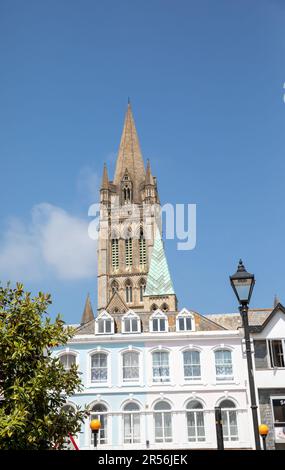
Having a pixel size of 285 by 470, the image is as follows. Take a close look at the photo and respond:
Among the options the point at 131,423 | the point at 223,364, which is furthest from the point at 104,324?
the point at 223,364

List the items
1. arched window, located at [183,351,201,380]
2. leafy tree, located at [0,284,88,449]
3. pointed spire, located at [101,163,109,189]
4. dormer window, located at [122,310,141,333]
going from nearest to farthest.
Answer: leafy tree, located at [0,284,88,449], arched window, located at [183,351,201,380], dormer window, located at [122,310,141,333], pointed spire, located at [101,163,109,189]

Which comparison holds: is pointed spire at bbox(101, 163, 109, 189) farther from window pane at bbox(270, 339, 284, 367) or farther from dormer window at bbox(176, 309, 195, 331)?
window pane at bbox(270, 339, 284, 367)

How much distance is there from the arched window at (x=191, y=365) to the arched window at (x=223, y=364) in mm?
1184

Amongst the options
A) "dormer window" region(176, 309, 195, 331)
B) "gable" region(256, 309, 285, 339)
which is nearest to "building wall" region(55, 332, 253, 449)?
"dormer window" region(176, 309, 195, 331)

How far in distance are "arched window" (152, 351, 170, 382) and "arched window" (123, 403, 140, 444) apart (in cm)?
215

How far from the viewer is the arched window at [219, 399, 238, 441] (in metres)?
31.9

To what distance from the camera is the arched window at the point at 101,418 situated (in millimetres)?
32062

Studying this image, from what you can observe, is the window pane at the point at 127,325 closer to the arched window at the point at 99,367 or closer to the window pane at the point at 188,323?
the arched window at the point at 99,367

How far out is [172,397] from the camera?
32.9 meters

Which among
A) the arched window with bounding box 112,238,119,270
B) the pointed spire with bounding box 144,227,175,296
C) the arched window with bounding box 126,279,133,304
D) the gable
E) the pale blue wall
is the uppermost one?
the arched window with bounding box 112,238,119,270

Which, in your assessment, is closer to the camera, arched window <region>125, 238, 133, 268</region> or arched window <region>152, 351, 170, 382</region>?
arched window <region>152, 351, 170, 382</region>

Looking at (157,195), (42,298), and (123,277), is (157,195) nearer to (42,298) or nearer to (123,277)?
(123,277)

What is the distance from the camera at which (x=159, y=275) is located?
72188mm
